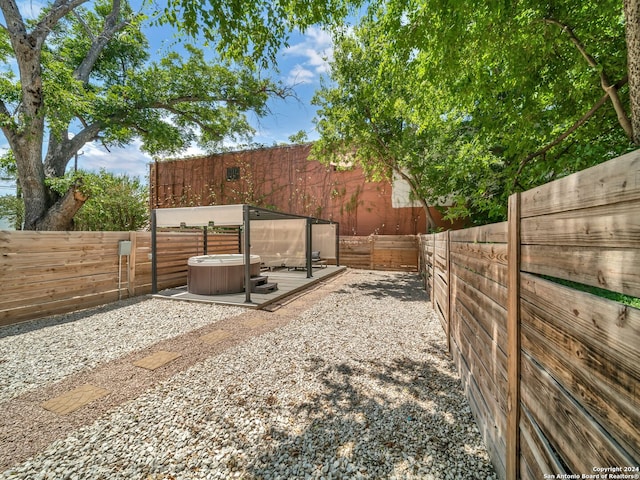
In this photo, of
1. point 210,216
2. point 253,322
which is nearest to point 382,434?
point 253,322

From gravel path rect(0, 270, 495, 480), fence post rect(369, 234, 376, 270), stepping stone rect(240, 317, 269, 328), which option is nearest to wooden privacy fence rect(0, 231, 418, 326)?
gravel path rect(0, 270, 495, 480)

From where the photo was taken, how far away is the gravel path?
66.9 inches

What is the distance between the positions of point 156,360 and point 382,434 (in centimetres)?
271

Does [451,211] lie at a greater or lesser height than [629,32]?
lesser

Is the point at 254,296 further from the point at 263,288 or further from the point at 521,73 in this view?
the point at 521,73

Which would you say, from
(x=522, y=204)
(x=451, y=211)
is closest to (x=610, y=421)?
(x=522, y=204)

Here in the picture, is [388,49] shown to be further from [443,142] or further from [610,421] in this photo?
[443,142]

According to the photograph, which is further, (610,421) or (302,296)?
(302,296)

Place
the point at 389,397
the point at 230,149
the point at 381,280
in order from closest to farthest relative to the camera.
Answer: the point at 389,397 → the point at 381,280 → the point at 230,149

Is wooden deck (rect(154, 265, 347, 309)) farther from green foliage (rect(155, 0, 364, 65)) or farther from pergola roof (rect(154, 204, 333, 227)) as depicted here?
green foliage (rect(155, 0, 364, 65))

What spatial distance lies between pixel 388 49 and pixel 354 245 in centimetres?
837

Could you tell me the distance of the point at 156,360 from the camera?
10.3 ft

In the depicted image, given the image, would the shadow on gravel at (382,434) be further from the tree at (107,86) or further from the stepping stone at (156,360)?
the tree at (107,86)

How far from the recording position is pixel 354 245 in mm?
11586
